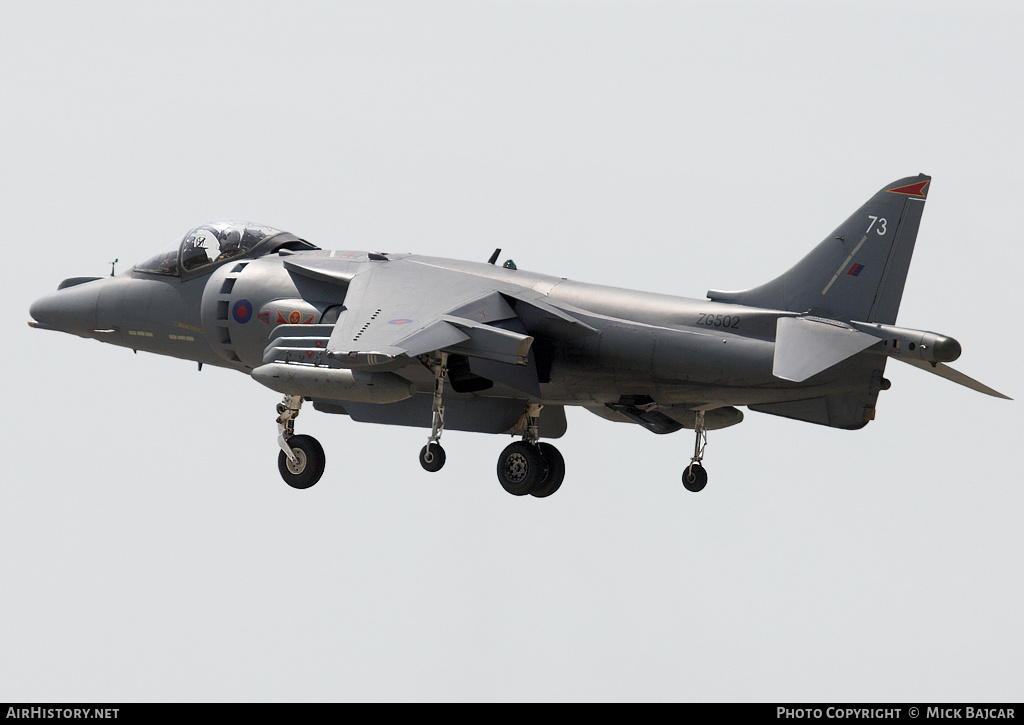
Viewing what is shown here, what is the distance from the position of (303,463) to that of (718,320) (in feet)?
21.9

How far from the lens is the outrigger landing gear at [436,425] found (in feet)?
72.3

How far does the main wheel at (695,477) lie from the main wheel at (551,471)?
229 centimetres

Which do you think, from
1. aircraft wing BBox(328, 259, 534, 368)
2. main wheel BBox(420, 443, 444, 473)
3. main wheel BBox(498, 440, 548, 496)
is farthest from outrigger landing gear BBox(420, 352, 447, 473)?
main wheel BBox(498, 440, 548, 496)

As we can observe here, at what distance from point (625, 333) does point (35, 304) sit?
10.6 m

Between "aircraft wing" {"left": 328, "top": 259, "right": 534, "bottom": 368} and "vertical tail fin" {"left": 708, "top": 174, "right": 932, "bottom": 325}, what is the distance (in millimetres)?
3796

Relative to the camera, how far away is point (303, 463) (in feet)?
80.4

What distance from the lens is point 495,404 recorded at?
2383cm

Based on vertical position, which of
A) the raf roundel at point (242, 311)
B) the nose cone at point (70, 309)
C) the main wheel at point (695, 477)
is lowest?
the main wheel at point (695, 477)

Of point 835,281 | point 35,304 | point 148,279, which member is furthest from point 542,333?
point 35,304

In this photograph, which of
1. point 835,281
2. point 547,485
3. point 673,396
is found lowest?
point 547,485

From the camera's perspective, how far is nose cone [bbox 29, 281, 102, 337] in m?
26.6

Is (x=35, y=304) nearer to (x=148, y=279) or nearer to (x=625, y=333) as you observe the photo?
(x=148, y=279)

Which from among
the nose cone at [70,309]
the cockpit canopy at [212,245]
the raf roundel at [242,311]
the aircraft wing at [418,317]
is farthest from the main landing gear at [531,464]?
the nose cone at [70,309]

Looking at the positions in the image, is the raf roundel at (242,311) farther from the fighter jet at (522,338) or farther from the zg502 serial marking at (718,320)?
the zg502 serial marking at (718,320)
